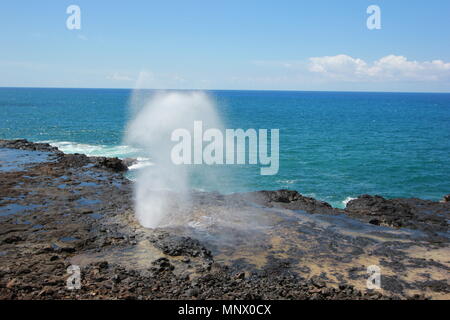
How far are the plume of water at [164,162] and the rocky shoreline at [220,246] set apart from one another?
1.17 metres

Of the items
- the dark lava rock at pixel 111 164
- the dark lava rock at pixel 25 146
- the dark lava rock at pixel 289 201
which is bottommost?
the dark lava rock at pixel 289 201

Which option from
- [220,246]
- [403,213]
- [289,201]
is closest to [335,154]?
[289,201]

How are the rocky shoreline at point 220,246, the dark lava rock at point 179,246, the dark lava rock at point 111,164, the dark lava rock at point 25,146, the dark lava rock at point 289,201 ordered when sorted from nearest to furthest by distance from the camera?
the rocky shoreline at point 220,246
the dark lava rock at point 179,246
the dark lava rock at point 289,201
the dark lava rock at point 111,164
the dark lava rock at point 25,146

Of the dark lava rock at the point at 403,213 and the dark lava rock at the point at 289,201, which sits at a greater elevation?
the dark lava rock at the point at 289,201

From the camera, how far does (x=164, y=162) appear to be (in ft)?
139

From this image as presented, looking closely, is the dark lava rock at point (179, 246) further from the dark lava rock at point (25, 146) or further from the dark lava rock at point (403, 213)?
the dark lava rock at point (25, 146)

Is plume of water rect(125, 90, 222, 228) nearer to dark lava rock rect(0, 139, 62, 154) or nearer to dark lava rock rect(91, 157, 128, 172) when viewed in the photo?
dark lava rock rect(91, 157, 128, 172)

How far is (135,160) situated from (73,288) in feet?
95.6

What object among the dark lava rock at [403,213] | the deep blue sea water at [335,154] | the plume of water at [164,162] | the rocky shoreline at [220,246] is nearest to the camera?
the rocky shoreline at [220,246]

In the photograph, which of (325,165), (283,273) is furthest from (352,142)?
(283,273)

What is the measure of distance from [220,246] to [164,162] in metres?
25.6

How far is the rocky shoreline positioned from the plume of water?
3.83ft

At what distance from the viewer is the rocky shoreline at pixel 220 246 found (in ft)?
45.4

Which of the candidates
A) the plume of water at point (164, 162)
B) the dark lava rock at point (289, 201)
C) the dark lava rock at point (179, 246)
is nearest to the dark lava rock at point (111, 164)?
the plume of water at point (164, 162)
